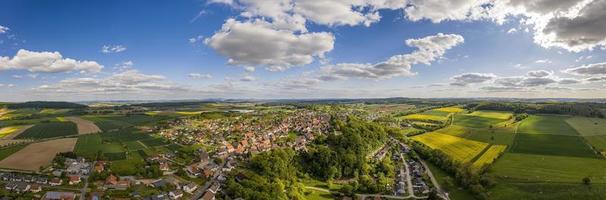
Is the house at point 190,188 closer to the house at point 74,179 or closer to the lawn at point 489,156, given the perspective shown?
the house at point 74,179

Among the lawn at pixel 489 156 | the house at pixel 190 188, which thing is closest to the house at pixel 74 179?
the house at pixel 190 188

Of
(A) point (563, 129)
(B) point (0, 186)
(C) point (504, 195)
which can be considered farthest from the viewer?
(A) point (563, 129)

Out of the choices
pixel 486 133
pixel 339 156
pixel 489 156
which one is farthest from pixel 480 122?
pixel 339 156

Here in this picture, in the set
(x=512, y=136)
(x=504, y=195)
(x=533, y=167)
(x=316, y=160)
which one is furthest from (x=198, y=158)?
(x=512, y=136)

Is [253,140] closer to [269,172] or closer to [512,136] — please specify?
[269,172]

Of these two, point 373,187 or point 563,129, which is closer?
point 373,187

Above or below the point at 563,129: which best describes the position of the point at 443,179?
below

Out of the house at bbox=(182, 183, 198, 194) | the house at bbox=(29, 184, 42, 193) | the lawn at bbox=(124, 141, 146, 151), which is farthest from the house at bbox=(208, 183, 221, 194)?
the lawn at bbox=(124, 141, 146, 151)

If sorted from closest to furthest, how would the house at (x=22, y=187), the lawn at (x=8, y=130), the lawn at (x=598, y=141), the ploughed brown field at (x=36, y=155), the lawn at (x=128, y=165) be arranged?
the house at (x=22, y=187) < the lawn at (x=128, y=165) < the ploughed brown field at (x=36, y=155) < the lawn at (x=598, y=141) < the lawn at (x=8, y=130)
